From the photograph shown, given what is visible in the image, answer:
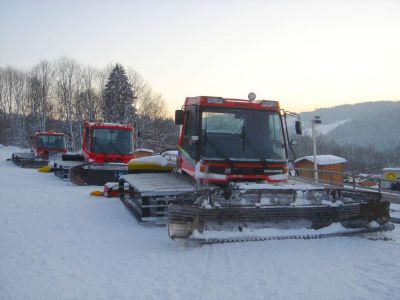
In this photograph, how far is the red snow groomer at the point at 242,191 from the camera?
654 centimetres

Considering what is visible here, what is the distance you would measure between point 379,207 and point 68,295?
5.28 meters

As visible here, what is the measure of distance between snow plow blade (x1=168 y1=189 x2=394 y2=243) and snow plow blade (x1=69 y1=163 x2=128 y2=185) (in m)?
9.46

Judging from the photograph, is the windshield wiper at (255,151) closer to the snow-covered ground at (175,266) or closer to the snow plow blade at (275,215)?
the snow plow blade at (275,215)

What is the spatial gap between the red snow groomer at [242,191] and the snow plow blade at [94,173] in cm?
633

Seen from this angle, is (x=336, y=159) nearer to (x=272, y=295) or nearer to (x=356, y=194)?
(x=356, y=194)

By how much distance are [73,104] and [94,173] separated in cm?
4162

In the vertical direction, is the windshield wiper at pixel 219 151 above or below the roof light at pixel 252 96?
below

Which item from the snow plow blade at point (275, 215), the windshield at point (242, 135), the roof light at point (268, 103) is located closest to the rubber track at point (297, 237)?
the snow plow blade at point (275, 215)

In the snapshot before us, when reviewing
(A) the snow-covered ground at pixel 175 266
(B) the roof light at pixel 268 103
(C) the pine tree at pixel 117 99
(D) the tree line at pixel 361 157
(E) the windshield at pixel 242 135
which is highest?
(C) the pine tree at pixel 117 99

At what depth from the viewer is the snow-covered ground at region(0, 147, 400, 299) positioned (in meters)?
4.64

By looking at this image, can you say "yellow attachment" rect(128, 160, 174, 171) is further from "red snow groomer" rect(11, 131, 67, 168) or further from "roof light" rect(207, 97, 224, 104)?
"red snow groomer" rect(11, 131, 67, 168)

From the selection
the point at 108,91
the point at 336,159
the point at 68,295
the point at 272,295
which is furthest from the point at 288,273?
the point at 108,91

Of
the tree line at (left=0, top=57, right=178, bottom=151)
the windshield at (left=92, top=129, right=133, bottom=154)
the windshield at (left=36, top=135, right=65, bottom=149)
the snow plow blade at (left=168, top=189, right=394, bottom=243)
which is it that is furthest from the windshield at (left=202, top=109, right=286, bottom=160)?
the tree line at (left=0, top=57, right=178, bottom=151)

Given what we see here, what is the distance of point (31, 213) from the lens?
31.0 ft
